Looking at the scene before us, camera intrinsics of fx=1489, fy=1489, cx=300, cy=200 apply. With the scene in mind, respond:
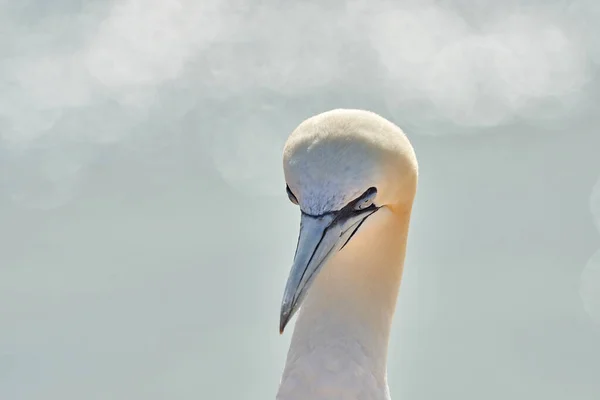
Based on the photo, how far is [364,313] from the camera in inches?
251

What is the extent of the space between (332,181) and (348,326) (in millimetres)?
803

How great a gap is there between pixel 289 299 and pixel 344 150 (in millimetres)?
626

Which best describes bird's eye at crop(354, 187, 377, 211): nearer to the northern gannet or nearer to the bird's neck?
the northern gannet

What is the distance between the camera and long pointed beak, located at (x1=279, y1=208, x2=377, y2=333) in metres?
5.80

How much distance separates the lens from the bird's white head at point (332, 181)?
5812 mm

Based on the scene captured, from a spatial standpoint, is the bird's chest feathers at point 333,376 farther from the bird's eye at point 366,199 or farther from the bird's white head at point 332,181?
the bird's eye at point 366,199

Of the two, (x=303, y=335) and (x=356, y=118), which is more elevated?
(x=356, y=118)

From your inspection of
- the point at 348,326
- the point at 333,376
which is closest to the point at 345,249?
the point at 348,326

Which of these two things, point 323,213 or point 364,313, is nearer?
point 323,213

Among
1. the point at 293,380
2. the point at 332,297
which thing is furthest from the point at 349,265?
the point at 293,380

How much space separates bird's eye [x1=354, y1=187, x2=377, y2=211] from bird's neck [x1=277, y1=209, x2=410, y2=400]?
Result: 0.27 metres

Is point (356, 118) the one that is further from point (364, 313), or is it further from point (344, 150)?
point (364, 313)

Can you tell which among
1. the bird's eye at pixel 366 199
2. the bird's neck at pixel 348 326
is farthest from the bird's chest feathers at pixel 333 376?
the bird's eye at pixel 366 199

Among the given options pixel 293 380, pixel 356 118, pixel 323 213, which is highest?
pixel 356 118
